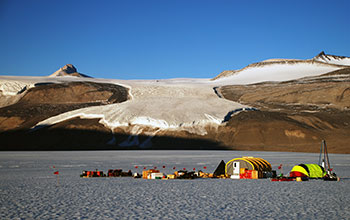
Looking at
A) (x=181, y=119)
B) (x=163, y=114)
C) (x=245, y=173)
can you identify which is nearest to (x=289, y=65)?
(x=163, y=114)

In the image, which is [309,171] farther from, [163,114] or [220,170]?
[163,114]

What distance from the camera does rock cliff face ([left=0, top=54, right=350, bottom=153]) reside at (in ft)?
261

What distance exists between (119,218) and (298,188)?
395 inches

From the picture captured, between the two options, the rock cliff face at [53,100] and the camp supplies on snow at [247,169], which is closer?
the camp supplies on snow at [247,169]

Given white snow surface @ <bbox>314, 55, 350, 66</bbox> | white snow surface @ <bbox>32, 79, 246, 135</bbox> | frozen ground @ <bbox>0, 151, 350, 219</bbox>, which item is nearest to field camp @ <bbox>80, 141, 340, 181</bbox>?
frozen ground @ <bbox>0, 151, 350, 219</bbox>

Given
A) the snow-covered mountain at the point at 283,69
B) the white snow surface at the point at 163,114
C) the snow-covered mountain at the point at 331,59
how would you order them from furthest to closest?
the snow-covered mountain at the point at 331,59 → the snow-covered mountain at the point at 283,69 → the white snow surface at the point at 163,114

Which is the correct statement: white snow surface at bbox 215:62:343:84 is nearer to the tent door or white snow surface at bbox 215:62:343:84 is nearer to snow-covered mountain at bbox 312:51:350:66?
snow-covered mountain at bbox 312:51:350:66

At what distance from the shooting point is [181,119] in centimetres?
8881

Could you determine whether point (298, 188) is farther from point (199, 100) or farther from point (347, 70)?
point (347, 70)

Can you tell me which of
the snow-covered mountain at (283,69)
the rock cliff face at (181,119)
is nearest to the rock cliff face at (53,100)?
the rock cliff face at (181,119)

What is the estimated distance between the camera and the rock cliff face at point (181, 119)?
79.4 meters

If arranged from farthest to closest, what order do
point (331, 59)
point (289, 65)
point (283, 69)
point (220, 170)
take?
point (331, 59) < point (289, 65) < point (283, 69) < point (220, 170)

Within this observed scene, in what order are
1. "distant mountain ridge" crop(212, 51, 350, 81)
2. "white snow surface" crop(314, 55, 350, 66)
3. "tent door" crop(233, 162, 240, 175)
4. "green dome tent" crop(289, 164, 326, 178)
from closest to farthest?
"green dome tent" crop(289, 164, 326, 178)
"tent door" crop(233, 162, 240, 175)
"distant mountain ridge" crop(212, 51, 350, 81)
"white snow surface" crop(314, 55, 350, 66)

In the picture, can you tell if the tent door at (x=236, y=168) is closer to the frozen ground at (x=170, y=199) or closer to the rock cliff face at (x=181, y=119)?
the frozen ground at (x=170, y=199)
